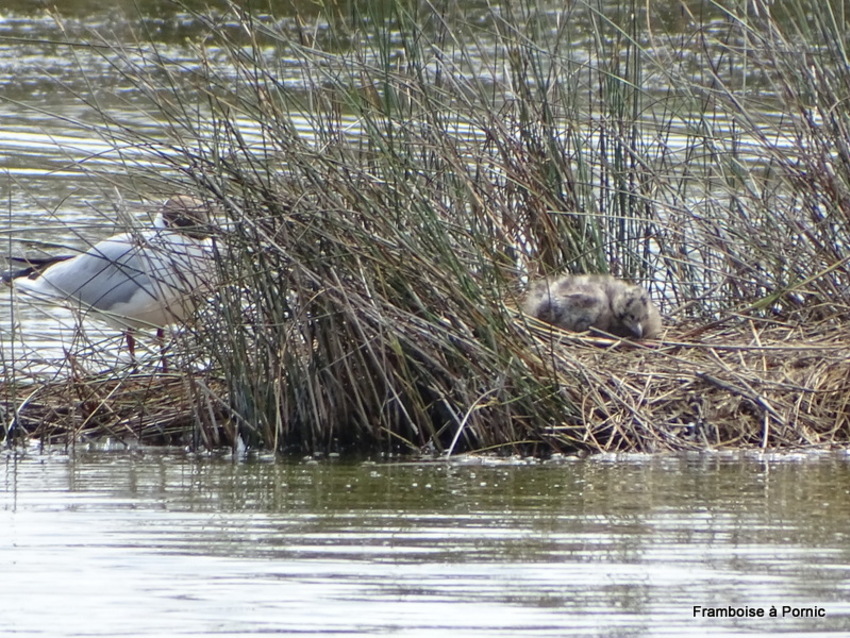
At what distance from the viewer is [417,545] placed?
423cm

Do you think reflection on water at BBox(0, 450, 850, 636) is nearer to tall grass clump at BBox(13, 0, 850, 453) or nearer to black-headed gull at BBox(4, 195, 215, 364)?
tall grass clump at BBox(13, 0, 850, 453)

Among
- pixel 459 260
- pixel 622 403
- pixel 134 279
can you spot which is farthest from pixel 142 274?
pixel 622 403

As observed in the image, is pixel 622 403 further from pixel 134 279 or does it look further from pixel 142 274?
pixel 142 274

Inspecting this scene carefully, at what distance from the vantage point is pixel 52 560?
407 cm

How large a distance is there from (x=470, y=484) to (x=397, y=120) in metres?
1.71

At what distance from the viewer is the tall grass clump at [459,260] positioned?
5.65 meters

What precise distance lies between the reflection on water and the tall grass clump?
29 cm

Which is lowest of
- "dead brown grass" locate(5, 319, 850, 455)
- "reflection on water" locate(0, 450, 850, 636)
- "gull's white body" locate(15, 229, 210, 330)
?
"reflection on water" locate(0, 450, 850, 636)

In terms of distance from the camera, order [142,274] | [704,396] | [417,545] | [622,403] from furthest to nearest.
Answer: [142,274] < [704,396] < [622,403] < [417,545]

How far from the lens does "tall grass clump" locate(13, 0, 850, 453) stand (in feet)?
18.5

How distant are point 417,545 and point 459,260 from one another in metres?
1.76

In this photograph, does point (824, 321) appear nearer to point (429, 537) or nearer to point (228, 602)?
point (429, 537)

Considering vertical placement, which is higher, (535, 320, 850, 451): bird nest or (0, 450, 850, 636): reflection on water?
(535, 320, 850, 451): bird nest

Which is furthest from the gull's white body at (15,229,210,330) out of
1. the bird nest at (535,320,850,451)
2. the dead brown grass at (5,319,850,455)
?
the bird nest at (535,320,850,451)
